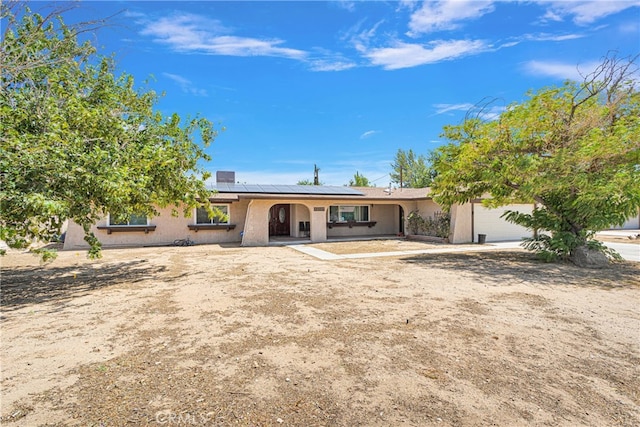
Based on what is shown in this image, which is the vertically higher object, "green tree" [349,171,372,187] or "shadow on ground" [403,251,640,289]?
"green tree" [349,171,372,187]

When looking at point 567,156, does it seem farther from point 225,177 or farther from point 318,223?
point 225,177

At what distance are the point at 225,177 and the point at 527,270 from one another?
1740cm

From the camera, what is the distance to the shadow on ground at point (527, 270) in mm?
7304

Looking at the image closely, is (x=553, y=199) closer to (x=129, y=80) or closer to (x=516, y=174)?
(x=516, y=174)

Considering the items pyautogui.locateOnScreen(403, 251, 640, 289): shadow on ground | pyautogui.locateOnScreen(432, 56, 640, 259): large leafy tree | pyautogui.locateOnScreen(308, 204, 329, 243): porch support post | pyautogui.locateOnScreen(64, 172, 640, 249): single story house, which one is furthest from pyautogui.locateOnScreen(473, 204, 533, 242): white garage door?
pyautogui.locateOnScreen(308, 204, 329, 243): porch support post

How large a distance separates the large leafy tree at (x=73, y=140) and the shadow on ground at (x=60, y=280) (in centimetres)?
106

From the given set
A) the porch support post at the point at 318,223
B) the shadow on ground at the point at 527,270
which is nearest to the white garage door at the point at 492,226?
the shadow on ground at the point at 527,270

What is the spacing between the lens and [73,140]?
19.3 ft

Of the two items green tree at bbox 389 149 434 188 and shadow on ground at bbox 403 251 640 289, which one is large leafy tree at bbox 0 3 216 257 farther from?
green tree at bbox 389 149 434 188

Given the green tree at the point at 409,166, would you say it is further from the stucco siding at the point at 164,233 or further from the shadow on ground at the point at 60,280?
the shadow on ground at the point at 60,280

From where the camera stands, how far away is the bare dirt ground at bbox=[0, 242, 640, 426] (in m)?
2.57

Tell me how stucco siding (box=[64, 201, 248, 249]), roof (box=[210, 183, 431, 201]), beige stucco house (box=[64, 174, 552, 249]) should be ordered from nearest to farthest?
stucco siding (box=[64, 201, 248, 249]) → beige stucco house (box=[64, 174, 552, 249]) → roof (box=[210, 183, 431, 201])

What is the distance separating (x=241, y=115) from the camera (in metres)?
19.4

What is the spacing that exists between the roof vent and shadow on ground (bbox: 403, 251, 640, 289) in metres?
13.8
